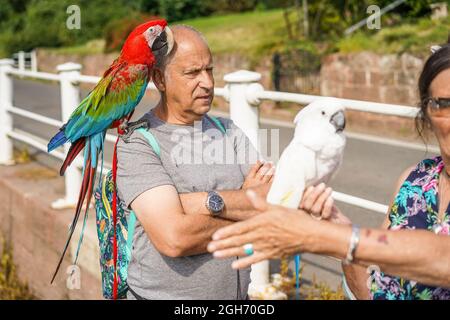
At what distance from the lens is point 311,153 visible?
59.1 inches

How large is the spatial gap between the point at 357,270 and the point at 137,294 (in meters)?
0.75

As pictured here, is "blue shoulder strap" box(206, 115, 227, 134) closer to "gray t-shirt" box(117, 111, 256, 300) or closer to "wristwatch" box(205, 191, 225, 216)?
"gray t-shirt" box(117, 111, 256, 300)

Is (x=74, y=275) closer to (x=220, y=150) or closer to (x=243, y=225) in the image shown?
(x=220, y=150)

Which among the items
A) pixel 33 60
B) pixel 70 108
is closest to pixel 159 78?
pixel 70 108

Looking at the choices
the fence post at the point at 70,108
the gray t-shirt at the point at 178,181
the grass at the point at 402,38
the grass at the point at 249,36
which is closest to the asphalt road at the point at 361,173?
the gray t-shirt at the point at 178,181

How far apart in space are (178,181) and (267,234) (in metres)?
0.71

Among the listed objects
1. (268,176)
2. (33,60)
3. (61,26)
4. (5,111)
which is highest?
(61,26)

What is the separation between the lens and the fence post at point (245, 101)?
3398 mm

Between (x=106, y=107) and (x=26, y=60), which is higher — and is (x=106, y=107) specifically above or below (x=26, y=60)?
below

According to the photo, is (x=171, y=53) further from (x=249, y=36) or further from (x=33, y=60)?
(x=33, y=60)

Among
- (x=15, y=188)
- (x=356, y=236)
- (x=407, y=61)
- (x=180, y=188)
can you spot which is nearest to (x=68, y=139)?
(x=180, y=188)

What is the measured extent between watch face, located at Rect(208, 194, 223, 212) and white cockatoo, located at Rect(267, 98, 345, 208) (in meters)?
0.48

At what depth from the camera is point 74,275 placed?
2613 millimetres

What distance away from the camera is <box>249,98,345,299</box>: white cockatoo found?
1.48 meters
